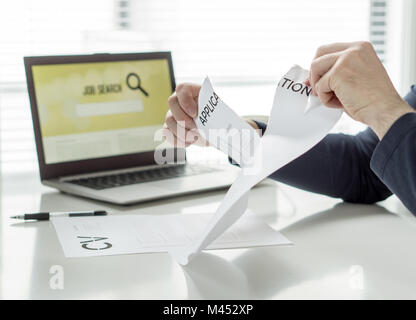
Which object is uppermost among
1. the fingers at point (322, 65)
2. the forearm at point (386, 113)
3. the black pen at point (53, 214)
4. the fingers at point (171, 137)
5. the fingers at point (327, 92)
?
the fingers at point (322, 65)

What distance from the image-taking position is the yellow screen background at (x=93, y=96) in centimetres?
117

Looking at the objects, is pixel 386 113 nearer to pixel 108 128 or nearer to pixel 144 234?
pixel 144 234

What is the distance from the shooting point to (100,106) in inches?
48.8

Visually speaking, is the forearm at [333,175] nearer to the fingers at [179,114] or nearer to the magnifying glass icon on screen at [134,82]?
the fingers at [179,114]

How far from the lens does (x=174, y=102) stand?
0.96 meters

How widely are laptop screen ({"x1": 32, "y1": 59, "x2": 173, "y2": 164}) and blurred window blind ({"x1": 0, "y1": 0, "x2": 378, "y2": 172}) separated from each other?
1.46 ft

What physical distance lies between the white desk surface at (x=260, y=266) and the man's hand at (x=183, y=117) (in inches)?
5.1

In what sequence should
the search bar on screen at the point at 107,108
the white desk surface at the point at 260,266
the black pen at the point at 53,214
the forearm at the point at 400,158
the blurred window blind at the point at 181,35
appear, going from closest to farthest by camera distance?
the white desk surface at the point at 260,266 → the forearm at the point at 400,158 → the black pen at the point at 53,214 → the search bar on screen at the point at 107,108 → the blurred window blind at the point at 181,35

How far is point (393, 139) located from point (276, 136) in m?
0.16

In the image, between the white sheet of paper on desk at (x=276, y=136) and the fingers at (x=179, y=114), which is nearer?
the white sheet of paper on desk at (x=276, y=136)

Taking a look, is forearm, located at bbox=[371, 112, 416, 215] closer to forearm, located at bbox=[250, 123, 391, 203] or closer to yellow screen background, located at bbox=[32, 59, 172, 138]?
forearm, located at bbox=[250, 123, 391, 203]

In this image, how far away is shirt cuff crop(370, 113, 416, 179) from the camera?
28.9 inches

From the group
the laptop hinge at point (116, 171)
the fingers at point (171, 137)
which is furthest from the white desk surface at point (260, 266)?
the laptop hinge at point (116, 171)

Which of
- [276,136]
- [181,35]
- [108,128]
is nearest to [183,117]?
[276,136]
